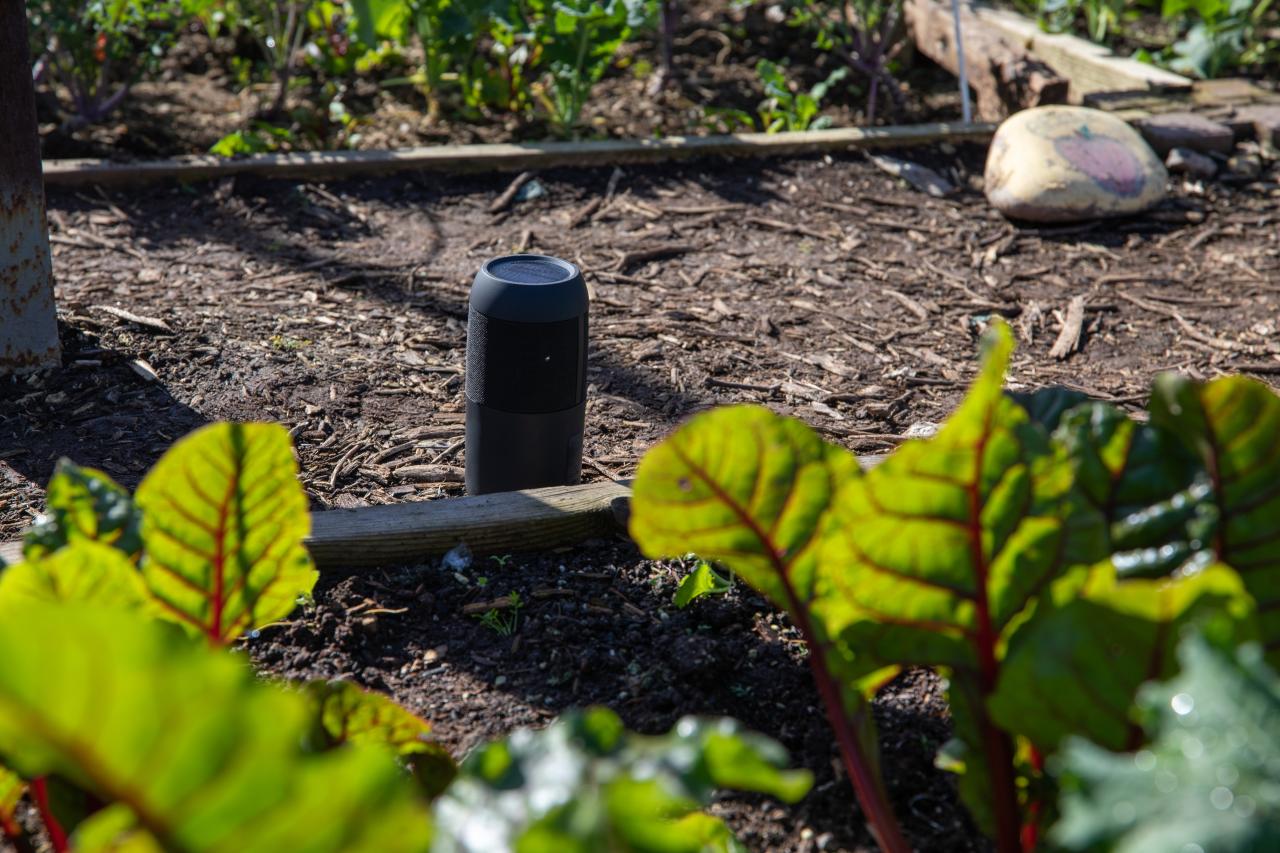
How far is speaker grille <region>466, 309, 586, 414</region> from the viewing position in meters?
2.26

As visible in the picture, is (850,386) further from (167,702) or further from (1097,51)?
(1097,51)

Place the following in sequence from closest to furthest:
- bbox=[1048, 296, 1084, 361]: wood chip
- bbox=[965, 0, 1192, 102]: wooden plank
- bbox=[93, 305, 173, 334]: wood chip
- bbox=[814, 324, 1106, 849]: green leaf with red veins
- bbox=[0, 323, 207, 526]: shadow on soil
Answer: bbox=[814, 324, 1106, 849]: green leaf with red veins
bbox=[0, 323, 207, 526]: shadow on soil
bbox=[93, 305, 173, 334]: wood chip
bbox=[1048, 296, 1084, 361]: wood chip
bbox=[965, 0, 1192, 102]: wooden plank

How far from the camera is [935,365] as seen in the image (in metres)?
3.44

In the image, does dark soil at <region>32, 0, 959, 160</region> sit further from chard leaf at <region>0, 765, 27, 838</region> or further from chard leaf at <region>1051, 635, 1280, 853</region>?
chard leaf at <region>1051, 635, 1280, 853</region>

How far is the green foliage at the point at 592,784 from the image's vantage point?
0.83 meters

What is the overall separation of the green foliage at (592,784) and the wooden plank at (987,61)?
4720 millimetres

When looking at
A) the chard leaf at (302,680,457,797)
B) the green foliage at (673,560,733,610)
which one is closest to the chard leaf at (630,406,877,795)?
the chard leaf at (302,680,457,797)

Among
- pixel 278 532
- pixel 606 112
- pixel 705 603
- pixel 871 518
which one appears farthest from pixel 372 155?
pixel 871 518

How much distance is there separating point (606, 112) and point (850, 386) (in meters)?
2.63

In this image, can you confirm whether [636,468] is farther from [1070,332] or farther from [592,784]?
[592,784]

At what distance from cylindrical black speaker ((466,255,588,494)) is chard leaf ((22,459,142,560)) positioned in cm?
98

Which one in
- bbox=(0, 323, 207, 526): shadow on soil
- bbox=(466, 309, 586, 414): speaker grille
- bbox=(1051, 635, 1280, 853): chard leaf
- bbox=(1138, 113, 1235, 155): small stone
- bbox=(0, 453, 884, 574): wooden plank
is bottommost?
bbox=(0, 323, 207, 526): shadow on soil

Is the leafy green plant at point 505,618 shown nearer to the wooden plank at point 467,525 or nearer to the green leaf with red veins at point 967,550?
the wooden plank at point 467,525

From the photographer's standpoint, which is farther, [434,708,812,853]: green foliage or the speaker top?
the speaker top
